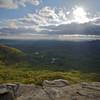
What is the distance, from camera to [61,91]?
1697 inches

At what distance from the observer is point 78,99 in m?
39.2

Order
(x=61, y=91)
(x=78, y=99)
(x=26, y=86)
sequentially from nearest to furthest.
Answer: (x=78, y=99) < (x=61, y=91) < (x=26, y=86)

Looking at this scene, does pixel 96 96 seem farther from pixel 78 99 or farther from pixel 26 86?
pixel 26 86

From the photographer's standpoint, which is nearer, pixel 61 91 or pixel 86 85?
pixel 61 91

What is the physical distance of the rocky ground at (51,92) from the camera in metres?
40.6

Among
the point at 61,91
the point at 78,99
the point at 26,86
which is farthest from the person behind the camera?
the point at 26,86

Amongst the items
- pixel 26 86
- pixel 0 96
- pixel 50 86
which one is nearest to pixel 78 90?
pixel 50 86

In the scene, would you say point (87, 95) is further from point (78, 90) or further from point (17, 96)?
point (17, 96)

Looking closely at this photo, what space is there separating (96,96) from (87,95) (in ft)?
5.31

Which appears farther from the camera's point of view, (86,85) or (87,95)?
(86,85)

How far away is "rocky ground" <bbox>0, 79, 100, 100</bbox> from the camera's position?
40562mm

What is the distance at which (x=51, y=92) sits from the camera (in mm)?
42875

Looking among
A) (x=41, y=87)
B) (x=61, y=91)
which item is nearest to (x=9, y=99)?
(x=41, y=87)

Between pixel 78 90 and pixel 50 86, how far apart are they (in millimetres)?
6474
